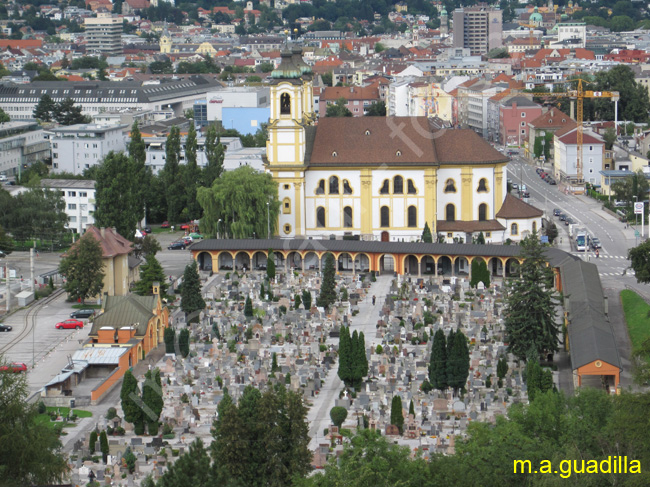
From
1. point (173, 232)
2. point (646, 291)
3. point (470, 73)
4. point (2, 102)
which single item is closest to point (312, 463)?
point (646, 291)

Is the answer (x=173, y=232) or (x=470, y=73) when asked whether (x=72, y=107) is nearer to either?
(x=173, y=232)

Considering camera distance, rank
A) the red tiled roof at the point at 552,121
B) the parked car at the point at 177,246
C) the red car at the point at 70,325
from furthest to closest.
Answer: the red tiled roof at the point at 552,121 < the parked car at the point at 177,246 < the red car at the point at 70,325

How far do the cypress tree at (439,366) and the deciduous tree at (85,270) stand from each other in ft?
58.0

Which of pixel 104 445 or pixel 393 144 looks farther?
pixel 393 144

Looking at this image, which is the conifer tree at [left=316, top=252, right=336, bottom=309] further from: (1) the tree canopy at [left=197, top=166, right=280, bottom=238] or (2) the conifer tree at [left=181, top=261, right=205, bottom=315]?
(1) the tree canopy at [left=197, top=166, right=280, bottom=238]

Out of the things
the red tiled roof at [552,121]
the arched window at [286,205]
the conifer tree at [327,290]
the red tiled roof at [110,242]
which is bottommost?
the conifer tree at [327,290]

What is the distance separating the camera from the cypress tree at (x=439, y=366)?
41.9m

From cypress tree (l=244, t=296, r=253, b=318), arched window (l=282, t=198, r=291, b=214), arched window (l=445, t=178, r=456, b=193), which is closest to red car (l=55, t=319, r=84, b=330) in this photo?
cypress tree (l=244, t=296, r=253, b=318)

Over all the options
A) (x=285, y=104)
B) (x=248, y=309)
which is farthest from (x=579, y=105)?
(x=248, y=309)

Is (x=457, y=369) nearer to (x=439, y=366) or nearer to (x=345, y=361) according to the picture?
(x=439, y=366)

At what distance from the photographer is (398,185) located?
64562 mm

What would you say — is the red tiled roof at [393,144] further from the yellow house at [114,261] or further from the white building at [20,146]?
the white building at [20,146]

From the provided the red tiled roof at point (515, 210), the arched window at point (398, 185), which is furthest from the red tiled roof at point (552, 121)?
the arched window at point (398, 185)

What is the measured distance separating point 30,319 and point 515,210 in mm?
23957
